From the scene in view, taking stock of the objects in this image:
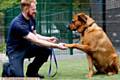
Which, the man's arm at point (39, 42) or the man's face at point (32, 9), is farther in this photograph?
the man's face at point (32, 9)

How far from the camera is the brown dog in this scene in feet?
29.8

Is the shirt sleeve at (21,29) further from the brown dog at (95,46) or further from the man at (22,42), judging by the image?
the brown dog at (95,46)

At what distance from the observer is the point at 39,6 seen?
52.7 feet

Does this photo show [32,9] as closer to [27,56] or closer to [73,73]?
[27,56]

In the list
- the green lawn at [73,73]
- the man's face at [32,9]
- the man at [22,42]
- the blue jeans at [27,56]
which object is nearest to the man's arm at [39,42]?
the man at [22,42]

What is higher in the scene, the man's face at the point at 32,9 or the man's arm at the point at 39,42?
the man's face at the point at 32,9

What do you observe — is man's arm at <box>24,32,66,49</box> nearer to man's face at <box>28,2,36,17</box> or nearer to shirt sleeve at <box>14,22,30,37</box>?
shirt sleeve at <box>14,22,30,37</box>

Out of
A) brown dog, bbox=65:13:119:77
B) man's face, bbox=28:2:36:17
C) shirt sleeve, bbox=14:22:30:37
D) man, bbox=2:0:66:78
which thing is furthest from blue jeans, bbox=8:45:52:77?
brown dog, bbox=65:13:119:77

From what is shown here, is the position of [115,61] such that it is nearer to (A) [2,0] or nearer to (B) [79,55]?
(B) [79,55]

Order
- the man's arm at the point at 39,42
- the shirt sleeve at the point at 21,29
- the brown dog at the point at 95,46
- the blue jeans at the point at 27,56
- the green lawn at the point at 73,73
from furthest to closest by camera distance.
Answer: the brown dog at the point at 95,46, the green lawn at the point at 73,73, the blue jeans at the point at 27,56, the shirt sleeve at the point at 21,29, the man's arm at the point at 39,42

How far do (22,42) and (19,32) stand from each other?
287 mm

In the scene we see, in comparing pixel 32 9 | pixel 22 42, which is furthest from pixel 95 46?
pixel 32 9

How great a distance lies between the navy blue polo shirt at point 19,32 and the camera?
779 cm

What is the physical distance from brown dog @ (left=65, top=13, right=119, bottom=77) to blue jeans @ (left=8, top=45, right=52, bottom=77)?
2.80 feet
